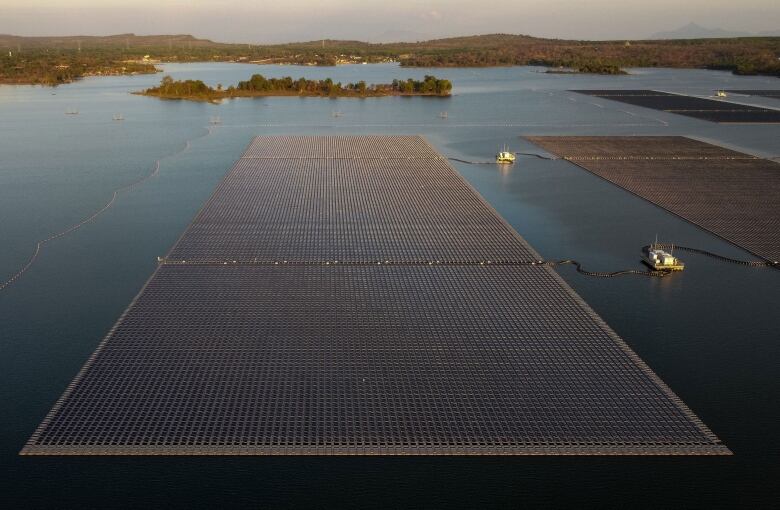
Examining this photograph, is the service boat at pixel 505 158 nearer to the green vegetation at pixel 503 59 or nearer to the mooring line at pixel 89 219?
the mooring line at pixel 89 219

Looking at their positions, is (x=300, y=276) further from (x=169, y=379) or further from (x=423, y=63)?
(x=423, y=63)

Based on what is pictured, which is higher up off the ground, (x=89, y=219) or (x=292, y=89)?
(x=292, y=89)

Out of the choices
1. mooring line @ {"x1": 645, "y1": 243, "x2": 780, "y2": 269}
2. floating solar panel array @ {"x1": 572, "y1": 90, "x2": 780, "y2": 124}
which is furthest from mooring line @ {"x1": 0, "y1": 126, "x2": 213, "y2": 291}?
floating solar panel array @ {"x1": 572, "y1": 90, "x2": 780, "y2": 124}

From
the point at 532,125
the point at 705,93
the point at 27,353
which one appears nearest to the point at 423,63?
the point at 705,93

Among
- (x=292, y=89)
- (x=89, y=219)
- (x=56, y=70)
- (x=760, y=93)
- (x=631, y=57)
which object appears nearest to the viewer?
(x=89, y=219)

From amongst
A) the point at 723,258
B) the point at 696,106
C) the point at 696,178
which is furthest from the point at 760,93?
the point at 723,258
